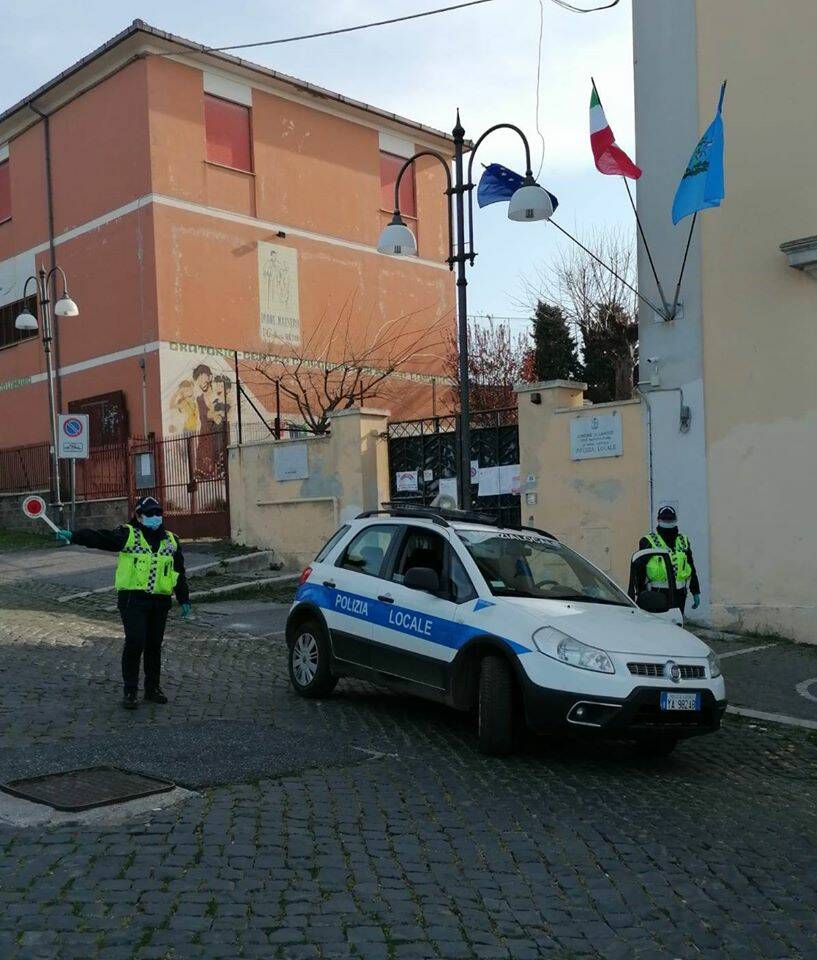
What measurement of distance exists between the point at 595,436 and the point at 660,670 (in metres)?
7.64

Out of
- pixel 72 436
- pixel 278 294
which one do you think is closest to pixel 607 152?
pixel 72 436

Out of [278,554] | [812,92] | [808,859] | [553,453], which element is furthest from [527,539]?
[278,554]

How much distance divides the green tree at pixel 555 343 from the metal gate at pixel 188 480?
1156 cm

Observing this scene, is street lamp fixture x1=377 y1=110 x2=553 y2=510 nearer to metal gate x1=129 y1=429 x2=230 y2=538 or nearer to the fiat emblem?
the fiat emblem

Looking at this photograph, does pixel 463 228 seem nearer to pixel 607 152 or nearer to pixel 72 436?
pixel 607 152

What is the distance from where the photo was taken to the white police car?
6.99m

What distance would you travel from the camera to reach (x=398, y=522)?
29.3 feet

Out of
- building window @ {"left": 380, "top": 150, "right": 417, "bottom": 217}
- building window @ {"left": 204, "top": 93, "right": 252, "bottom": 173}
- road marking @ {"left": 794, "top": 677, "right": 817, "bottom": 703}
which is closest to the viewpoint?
road marking @ {"left": 794, "top": 677, "right": 817, "bottom": 703}

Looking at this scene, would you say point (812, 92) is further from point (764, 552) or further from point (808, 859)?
point (808, 859)

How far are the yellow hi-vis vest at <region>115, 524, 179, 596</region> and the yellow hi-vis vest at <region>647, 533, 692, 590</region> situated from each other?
4.53m

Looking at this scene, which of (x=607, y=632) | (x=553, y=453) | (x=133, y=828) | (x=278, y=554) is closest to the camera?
(x=133, y=828)

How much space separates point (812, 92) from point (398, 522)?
26.5 ft

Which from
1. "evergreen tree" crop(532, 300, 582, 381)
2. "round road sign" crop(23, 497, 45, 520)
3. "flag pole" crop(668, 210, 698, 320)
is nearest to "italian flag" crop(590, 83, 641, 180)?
"flag pole" crop(668, 210, 698, 320)

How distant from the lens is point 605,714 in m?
6.89
